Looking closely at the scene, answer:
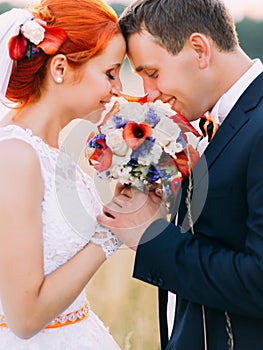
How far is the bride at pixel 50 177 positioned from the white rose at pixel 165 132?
48 cm

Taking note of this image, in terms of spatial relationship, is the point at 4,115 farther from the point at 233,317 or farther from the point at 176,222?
the point at 233,317

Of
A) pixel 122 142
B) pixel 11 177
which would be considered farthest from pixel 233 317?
pixel 11 177

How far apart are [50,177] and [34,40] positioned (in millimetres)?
597

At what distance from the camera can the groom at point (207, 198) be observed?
3043 millimetres

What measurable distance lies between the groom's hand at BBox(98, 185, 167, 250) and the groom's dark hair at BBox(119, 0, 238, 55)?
0.68 meters

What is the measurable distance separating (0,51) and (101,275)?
4.56m

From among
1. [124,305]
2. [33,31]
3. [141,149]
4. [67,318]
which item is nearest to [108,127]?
[141,149]

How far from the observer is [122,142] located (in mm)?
3113

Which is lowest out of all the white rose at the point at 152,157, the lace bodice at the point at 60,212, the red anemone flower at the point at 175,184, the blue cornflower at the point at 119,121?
the lace bodice at the point at 60,212

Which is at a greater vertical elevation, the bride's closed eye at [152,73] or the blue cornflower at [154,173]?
the bride's closed eye at [152,73]

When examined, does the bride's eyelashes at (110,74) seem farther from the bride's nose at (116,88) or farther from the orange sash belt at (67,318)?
the orange sash belt at (67,318)

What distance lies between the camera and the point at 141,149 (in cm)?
312

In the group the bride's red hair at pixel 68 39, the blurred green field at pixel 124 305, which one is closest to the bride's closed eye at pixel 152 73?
the bride's red hair at pixel 68 39

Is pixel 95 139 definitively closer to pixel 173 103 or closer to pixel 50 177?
pixel 50 177
